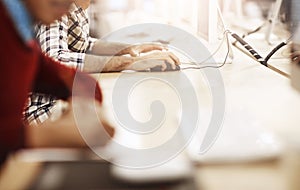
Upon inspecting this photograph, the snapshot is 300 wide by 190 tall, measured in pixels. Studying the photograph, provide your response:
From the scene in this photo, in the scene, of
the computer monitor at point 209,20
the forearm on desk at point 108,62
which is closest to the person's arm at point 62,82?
the forearm on desk at point 108,62

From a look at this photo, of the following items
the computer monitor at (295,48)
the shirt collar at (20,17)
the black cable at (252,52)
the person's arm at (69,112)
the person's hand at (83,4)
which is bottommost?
the black cable at (252,52)

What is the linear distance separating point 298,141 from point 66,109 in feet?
1.11

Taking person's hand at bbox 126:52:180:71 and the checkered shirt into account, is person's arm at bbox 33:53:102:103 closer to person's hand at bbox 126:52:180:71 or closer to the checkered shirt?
the checkered shirt

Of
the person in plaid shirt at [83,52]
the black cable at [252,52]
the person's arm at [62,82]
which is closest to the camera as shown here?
the person's arm at [62,82]

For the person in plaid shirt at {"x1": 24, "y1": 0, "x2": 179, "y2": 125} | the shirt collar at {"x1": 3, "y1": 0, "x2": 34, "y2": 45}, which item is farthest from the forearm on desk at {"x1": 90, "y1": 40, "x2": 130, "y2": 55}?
the shirt collar at {"x1": 3, "y1": 0, "x2": 34, "y2": 45}

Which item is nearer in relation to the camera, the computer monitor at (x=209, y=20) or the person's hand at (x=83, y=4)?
the person's hand at (x=83, y=4)

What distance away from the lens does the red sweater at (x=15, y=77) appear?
0.50 m

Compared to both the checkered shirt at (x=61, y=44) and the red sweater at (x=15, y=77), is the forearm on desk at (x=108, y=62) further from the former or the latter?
the red sweater at (x=15, y=77)

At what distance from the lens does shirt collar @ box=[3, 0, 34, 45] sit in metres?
0.49

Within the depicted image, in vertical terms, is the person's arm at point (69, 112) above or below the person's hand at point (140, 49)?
above

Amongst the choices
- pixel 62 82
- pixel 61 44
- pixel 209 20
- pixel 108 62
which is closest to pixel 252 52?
pixel 209 20

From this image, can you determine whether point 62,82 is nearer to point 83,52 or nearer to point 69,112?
point 69,112

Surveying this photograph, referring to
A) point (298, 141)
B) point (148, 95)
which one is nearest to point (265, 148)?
point (298, 141)

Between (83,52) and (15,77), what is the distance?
543mm
